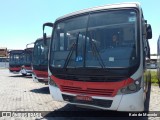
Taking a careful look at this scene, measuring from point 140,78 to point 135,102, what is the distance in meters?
0.58

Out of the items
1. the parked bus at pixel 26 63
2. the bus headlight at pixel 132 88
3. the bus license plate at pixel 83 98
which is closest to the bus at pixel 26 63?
the parked bus at pixel 26 63

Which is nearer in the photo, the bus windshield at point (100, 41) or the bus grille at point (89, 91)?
the bus grille at point (89, 91)

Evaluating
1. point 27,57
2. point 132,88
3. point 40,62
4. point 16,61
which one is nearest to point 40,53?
point 40,62

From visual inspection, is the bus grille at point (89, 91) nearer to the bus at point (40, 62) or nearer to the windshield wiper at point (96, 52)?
the windshield wiper at point (96, 52)

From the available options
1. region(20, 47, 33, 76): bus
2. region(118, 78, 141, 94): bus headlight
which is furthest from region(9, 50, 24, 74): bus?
region(118, 78, 141, 94): bus headlight

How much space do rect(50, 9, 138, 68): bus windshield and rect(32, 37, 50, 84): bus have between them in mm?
5658

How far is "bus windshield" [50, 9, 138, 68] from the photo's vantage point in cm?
648

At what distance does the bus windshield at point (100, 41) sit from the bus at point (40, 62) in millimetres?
5658

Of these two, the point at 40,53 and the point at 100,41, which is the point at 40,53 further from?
the point at 100,41

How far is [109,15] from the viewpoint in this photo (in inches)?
275

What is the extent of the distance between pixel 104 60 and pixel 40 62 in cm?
785

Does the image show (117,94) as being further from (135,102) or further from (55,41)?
(55,41)

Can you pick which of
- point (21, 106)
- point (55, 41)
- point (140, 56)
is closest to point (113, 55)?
point (140, 56)

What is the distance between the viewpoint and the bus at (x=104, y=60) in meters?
6.28
